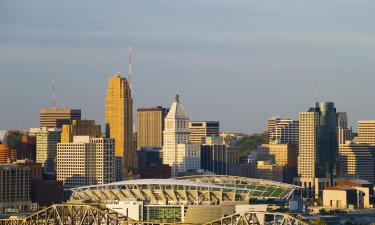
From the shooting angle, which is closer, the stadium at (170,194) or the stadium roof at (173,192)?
the stadium at (170,194)

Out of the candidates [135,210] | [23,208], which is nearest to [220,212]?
[135,210]

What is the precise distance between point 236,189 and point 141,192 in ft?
Result: 39.4

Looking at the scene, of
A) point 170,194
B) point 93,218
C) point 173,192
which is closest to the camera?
point 93,218

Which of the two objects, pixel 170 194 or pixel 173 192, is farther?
pixel 173 192

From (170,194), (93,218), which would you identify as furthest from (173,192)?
(93,218)

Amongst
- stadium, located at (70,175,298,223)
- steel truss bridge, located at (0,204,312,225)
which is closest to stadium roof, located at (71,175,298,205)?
stadium, located at (70,175,298,223)

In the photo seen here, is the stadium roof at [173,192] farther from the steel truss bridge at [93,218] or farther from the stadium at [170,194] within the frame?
the steel truss bridge at [93,218]

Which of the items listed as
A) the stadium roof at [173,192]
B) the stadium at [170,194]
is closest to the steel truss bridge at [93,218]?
the stadium at [170,194]

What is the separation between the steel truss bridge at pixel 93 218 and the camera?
10431 cm

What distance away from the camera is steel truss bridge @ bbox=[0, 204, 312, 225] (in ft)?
342

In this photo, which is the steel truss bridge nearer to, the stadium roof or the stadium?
the stadium

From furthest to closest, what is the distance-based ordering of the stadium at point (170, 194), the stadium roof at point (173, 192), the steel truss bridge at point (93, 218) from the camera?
the stadium roof at point (173, 192) → the stadium at point (170, 194) → the steel truss bridge at point (93, 218)

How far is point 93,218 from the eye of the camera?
113188 mm

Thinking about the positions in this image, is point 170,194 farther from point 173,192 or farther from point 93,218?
point 93,218
